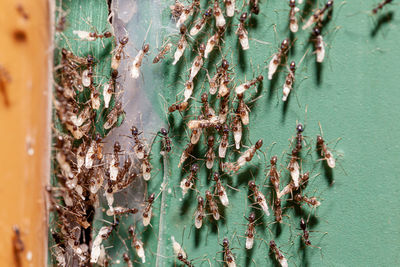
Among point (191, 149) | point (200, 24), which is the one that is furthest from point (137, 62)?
point (191, 149)

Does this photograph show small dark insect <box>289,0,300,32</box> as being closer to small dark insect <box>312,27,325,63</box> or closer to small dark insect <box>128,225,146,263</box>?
small dark insect <box>312,27,325,63</box>

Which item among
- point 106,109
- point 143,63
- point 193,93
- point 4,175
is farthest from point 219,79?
point 4,175

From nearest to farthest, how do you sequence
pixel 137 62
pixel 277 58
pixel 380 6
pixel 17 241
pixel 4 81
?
1. pixel 4 81
2. pixel 17 241
3. pixel 380 6
4. pixel 277 58
5. pixel 137 62

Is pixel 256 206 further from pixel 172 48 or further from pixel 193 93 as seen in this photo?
pixel 172 48

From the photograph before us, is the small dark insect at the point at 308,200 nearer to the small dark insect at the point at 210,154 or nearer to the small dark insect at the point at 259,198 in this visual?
the small dark insect at the point at 259,198

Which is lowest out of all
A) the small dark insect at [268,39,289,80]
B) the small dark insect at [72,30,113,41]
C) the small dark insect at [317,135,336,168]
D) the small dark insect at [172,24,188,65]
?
the small dark insect at [317,135,336,168]

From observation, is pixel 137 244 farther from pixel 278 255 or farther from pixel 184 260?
pixel 278 255

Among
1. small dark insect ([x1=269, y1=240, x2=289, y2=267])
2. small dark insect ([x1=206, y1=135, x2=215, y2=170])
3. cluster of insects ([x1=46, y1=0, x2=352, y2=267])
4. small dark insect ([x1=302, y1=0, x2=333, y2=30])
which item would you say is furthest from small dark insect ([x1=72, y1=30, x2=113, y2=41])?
small dark insect ([x1=269, y1=240, x2=289, y2=267])
